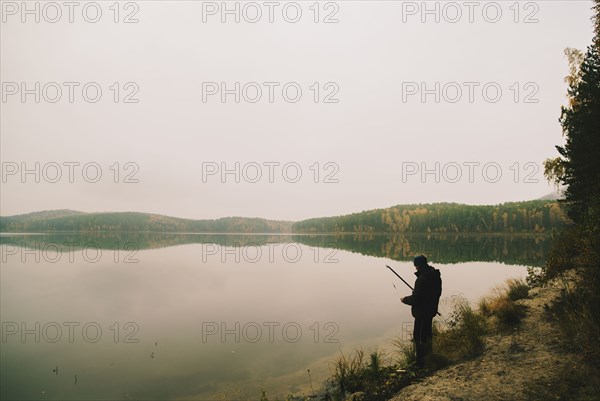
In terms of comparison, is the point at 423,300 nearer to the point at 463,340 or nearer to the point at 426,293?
the point at 426,293

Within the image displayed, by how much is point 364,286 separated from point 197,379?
16.2m

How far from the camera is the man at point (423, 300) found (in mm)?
7785

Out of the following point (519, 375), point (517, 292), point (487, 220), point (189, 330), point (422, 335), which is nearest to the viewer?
point (519, 375)

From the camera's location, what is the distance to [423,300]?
7.81 metres

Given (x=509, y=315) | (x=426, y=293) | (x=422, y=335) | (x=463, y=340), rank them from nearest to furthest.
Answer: (x=426, y=293) → (x=422, y=335) → (x=463, y=340) → (x=509, y=315)

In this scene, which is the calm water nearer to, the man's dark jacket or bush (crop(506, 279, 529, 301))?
bush (crop(506, 279, 529, 301))

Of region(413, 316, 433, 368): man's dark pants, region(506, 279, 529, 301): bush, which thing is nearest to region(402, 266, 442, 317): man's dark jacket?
region(413, 316, 433, 368): man's dark pants

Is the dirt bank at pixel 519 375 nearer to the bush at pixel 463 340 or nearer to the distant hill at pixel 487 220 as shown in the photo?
the bush at pixel 463 340

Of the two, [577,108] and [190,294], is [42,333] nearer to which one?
[190,294]

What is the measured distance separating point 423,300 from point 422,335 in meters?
1.06

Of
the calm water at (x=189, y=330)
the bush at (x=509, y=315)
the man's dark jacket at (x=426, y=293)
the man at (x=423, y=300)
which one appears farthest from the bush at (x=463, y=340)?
the calm water at (x=189, y=330)

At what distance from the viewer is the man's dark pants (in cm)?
795

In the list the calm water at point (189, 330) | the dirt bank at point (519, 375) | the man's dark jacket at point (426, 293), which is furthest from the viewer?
the calm water at point (189, 330)

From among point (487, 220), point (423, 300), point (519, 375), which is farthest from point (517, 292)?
point (487, 220)
